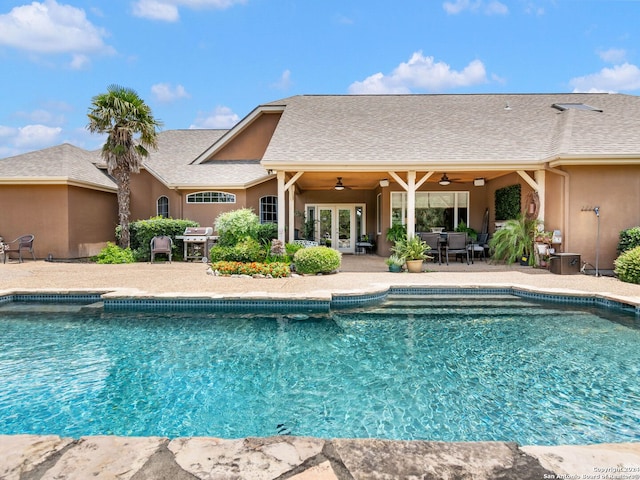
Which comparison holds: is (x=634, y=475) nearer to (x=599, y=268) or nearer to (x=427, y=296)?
(x=427, y=296)

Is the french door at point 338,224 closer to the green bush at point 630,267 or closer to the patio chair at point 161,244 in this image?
the patio chair at point 161,244

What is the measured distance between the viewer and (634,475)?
5.14ft

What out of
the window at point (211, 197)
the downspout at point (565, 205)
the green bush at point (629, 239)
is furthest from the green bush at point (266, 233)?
the green bush at point (629, 239)

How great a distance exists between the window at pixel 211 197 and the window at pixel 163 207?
115cm

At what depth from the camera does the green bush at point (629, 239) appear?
31.7 ft

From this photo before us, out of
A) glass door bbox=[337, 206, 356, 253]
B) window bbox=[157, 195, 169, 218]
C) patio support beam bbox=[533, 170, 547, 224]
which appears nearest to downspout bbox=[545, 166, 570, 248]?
patio support beam bbox=[533, 170, 547, 224]

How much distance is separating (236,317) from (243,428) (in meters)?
3.50

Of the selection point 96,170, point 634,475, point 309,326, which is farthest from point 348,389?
point 96,170

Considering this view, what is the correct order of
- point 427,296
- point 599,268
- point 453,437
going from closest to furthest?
point 453,437 < point 427,296 < point 599,268

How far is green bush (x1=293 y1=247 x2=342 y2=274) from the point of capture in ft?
33.3

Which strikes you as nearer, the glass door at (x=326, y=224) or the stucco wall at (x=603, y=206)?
the stucco wall at (x=603, y=206)

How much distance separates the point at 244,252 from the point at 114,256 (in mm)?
5319

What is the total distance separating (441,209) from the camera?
14844 millimetres

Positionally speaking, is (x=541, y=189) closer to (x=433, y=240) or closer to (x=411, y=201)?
(x=433, y=240)
